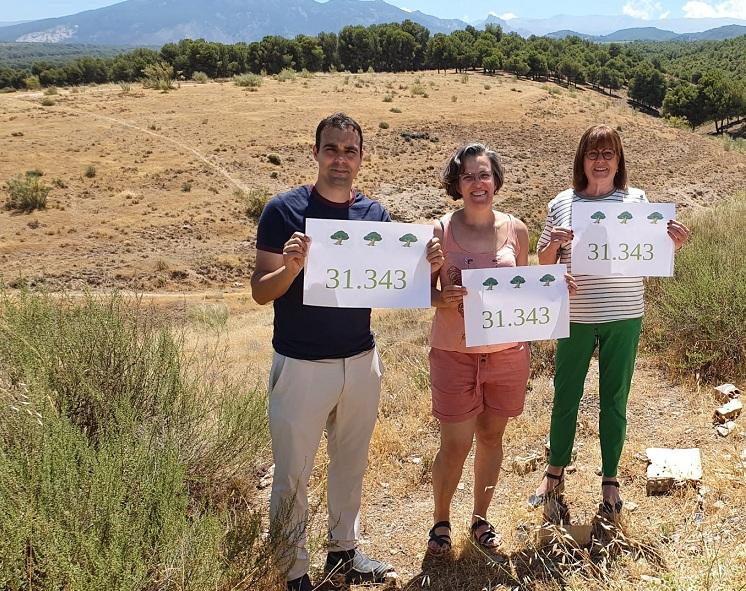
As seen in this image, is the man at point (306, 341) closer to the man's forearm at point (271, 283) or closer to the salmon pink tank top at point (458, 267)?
the man's forearm at point (271, 283)

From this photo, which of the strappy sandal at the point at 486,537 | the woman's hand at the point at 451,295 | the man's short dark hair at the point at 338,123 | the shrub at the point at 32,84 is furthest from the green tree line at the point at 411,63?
the strappy sandal at the point at 486,537

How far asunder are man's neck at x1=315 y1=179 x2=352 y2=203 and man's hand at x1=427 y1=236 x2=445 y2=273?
446mm

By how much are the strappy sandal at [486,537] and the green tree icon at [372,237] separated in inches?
62.6

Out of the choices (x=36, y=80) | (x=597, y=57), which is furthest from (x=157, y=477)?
(x=597, y=57)

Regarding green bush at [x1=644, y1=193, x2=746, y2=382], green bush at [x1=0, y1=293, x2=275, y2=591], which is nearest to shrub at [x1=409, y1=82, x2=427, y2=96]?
green bush at [x1=644, y1=193, x2=746, y2=382]

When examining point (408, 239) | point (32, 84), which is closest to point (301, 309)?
point (408, 239)

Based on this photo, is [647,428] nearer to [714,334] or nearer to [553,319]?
[714,334]

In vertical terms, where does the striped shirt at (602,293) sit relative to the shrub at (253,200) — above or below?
above

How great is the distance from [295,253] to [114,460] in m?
1.05

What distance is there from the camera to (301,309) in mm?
2529

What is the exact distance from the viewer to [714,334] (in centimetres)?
466

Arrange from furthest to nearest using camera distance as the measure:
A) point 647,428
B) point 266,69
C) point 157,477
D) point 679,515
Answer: point 266,69 → point 647,428 → point 679,515 → point 157,477

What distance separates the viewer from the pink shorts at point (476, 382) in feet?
9.15

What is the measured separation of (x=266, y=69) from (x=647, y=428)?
5861cm
